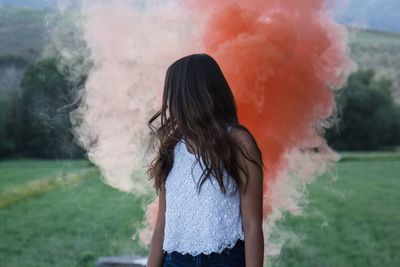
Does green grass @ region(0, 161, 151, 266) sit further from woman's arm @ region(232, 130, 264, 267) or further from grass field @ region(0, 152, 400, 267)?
woman's arm @ region(232, 130, 264, 267)

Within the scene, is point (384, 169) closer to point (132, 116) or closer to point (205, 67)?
point (132, 116)

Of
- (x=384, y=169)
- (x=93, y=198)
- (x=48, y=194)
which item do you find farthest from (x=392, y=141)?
(x=48, y=194)

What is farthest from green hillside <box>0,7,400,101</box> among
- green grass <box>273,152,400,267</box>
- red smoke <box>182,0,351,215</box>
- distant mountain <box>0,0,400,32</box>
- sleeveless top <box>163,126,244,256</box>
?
sleeveless top <box>163,126,244,256</box>

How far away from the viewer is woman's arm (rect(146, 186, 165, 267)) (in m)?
1.67

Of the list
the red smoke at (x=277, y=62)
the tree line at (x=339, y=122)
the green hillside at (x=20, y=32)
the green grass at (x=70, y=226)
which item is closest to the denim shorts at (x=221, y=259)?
the red smoke at (x=277, y=62)

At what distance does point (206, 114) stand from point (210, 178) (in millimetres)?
166

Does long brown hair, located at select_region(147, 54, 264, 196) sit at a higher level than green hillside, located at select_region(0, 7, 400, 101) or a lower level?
higher

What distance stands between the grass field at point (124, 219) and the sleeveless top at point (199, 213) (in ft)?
6.61

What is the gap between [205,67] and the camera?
153 cm

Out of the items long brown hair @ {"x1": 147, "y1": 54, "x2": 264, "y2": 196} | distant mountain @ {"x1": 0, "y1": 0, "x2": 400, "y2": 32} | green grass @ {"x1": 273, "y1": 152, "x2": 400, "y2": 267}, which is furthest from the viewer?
green grass @ {"x1": 273, "y1": 152, "x2": 400, "y2": 267}

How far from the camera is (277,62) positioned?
6.52ft

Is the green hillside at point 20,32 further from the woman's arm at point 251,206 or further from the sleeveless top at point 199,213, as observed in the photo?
the woman's arm at point 251,206

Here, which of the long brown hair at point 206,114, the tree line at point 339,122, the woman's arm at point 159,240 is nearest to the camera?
the long brown hair at point 206,114

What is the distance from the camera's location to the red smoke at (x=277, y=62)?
1984 millimetres
